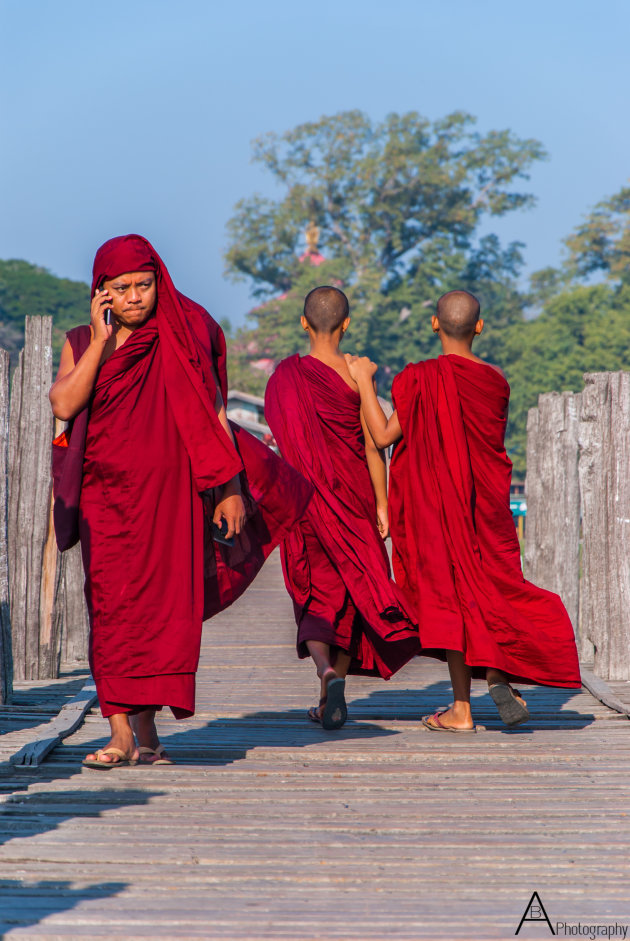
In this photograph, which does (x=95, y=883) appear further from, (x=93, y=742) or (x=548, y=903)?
(x=93, y=742)

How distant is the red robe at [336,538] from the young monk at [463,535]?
0.42 ft

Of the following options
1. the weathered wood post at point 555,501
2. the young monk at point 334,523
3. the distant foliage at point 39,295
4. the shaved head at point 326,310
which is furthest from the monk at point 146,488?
the distant foliage at point 39,295

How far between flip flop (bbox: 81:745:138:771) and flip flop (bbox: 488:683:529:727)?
1458 mm

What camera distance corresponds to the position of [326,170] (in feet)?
141

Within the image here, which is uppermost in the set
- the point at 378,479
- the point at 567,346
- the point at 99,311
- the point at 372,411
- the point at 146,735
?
the point at 567,346

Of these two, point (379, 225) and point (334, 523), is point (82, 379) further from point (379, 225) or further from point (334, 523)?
point (379, 225)

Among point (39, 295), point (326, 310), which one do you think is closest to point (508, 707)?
point (326, 310)

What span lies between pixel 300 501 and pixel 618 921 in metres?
2.41

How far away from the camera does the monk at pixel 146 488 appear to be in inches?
166

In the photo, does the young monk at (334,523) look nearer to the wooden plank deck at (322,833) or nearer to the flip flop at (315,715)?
the flip flop at (315,715)

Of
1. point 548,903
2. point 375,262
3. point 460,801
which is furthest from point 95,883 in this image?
point 375,262

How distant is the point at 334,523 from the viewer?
5.35m

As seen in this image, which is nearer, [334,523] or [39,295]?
[334,523]

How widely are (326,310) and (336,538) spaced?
1.03 metres
